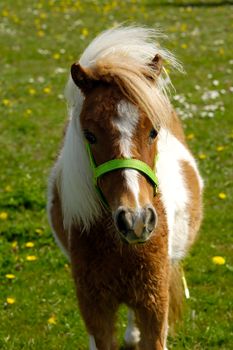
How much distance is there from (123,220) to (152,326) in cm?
111

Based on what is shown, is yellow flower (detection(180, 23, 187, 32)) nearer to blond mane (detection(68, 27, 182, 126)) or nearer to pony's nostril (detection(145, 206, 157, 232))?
blond mane (detection(68, 27, 182, 126))

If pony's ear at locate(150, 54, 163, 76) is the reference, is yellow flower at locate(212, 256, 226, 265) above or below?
below

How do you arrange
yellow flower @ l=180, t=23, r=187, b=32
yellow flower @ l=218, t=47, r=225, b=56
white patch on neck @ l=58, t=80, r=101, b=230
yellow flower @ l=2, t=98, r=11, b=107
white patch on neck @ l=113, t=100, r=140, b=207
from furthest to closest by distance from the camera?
yellow flower @ l=180, t=23, r=187, b=32 → yellow flower @ l=218, t=47, r=225, b=56 → yellow flower @ l=2, t=98, r=11, b=107 → white patch on neck @ l=58, t=80, r=101, b=230 → white patch on neck @ l=113, t=100, r=140, b=207

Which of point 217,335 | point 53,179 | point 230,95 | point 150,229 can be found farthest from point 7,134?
point 150,229

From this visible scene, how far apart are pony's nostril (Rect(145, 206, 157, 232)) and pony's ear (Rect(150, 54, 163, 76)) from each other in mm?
887

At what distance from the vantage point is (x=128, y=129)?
10.4 feet

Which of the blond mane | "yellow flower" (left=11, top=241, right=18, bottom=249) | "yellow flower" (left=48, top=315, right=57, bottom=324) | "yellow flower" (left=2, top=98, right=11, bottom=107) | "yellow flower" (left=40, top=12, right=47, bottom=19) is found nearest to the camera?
the blond mane

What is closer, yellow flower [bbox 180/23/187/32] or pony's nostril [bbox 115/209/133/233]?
pony's nostril [bbox 115/209/133/233]

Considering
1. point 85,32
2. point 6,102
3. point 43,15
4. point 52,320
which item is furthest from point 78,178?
point 43,15

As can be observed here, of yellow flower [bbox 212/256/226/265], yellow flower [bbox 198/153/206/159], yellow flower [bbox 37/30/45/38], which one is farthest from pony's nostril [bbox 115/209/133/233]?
yellow flower [bbox 37/30/45/38]

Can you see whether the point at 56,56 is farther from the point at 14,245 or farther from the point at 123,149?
the point at 123,149

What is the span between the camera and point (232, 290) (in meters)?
5.68

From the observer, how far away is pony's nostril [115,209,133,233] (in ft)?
9.59

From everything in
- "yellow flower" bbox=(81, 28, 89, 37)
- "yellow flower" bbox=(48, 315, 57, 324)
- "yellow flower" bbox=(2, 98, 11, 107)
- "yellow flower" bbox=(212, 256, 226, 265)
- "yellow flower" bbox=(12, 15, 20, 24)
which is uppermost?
"yellow flower" bbox=(48, 315, 57, 324)
